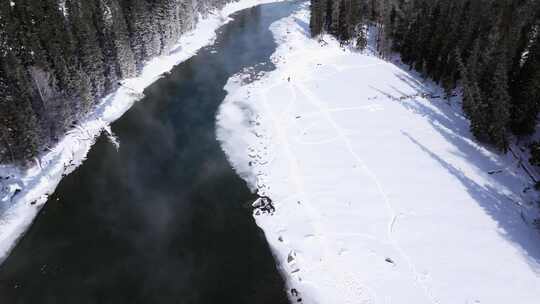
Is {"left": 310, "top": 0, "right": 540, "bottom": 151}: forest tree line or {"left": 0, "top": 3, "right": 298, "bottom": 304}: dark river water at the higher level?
{"left": 310, "top": 0, "right": 540, "bottom": 151}: forest tree line

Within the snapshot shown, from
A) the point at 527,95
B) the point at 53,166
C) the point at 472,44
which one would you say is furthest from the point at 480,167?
the point at 53,166

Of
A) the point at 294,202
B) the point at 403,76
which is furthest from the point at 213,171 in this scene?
the point at 403,76

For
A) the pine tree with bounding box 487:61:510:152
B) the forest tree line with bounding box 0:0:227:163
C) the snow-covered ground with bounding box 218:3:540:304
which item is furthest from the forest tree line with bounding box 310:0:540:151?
the forest tree line with bounding box 0:0:227:163

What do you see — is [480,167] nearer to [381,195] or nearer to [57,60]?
[381,195]

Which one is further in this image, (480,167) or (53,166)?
(480,167)

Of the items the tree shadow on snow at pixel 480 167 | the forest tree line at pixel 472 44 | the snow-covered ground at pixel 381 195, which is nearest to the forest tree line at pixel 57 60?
the snow-covered ground at pixel 381 195

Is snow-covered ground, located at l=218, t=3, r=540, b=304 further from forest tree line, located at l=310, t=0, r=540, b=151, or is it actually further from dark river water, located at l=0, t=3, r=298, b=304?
forest tree line, located at l=310, t=0, r=540, b=151
